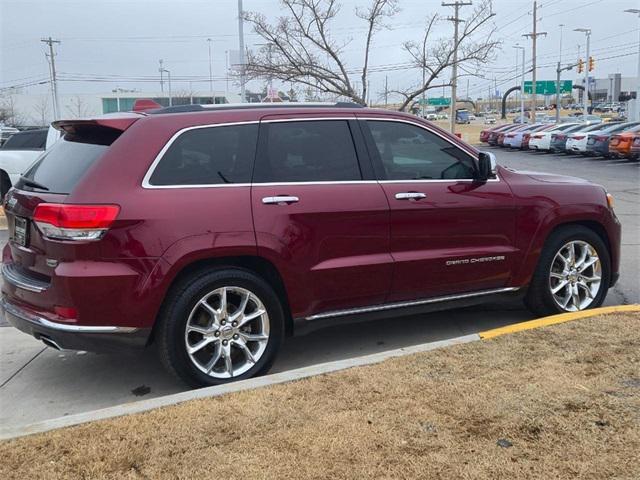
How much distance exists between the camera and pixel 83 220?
3791 millimetres

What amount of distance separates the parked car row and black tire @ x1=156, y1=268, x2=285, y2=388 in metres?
25.0

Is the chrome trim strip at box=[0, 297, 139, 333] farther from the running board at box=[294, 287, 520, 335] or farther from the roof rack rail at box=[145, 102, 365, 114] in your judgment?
the roof rack rail at box=[145, 102, 365, 114]

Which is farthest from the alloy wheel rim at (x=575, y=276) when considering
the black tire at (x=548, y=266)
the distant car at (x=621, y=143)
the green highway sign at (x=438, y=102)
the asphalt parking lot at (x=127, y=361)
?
the green highway sign at (x=438, y=102)

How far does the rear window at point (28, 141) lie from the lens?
44.4ft

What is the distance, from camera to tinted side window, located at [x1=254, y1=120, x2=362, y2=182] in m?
4.35

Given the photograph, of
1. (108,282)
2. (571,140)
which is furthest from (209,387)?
(571,140)

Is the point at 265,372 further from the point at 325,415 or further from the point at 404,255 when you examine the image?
Result: the point at 404,255

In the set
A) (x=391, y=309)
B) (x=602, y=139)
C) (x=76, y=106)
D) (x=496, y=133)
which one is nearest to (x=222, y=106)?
(x=391, y=309)

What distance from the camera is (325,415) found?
3418 mm

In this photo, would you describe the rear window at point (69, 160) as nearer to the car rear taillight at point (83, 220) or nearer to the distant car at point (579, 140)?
the car rear taillight at point (83, 220)

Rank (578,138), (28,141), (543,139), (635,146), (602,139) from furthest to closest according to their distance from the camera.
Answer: (543,139)
(578,138)
(602,139)
(635,146)
(28,141)

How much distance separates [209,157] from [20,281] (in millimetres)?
1451

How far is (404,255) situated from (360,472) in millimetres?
2093

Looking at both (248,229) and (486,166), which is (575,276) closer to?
(486,166)
